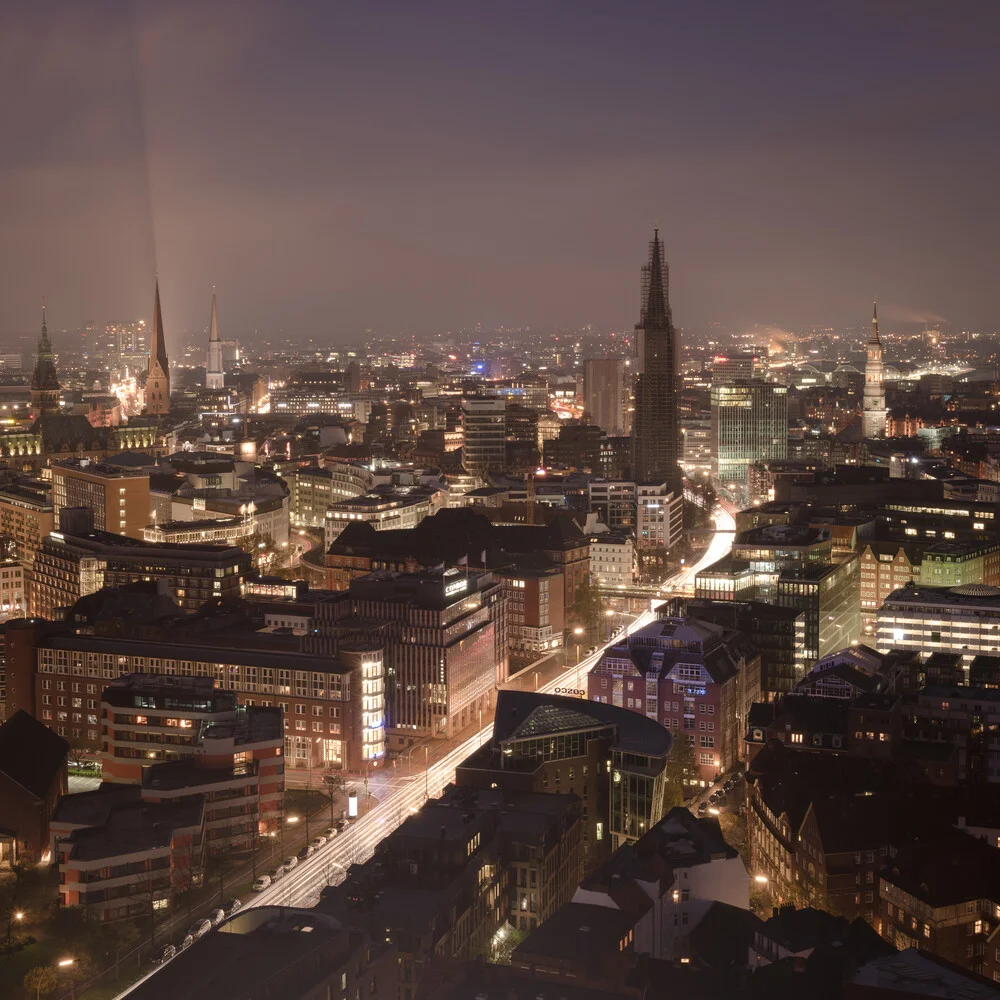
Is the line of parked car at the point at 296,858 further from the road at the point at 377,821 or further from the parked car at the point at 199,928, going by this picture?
the parked car at the point at 199,928

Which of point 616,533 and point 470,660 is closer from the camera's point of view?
point 470,660

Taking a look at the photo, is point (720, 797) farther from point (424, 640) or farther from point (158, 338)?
point (158, 338)

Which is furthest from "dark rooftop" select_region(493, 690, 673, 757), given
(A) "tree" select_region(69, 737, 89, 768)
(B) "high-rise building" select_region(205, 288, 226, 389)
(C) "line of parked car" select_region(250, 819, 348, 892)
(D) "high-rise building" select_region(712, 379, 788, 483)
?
(B) "high-rise building" select_region(205, 288, 226, 389)

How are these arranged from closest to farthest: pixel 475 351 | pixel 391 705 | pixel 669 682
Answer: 1. pixel 669 682
2. pixel 391 705
3. pixel 475 351

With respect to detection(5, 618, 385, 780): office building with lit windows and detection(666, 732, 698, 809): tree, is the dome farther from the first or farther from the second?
detection(5, 618, 385, 780): office building with lit windows

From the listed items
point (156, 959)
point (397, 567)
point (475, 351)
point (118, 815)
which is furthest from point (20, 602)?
point (475, 351)

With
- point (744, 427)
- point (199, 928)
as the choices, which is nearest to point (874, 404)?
point (744, 427)

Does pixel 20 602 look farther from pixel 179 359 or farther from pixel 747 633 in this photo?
pixel 179 359
